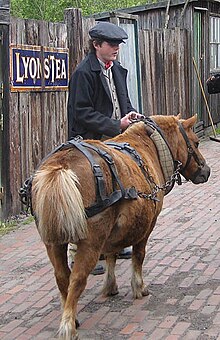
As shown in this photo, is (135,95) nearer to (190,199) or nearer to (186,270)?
(190,199)

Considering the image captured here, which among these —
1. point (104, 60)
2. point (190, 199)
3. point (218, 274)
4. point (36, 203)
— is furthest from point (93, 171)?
point (190, 199)

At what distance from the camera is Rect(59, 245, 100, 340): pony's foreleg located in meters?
4.32

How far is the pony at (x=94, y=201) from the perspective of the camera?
4.15m

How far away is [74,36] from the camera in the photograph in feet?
31.6

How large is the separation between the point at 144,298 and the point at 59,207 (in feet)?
5.98

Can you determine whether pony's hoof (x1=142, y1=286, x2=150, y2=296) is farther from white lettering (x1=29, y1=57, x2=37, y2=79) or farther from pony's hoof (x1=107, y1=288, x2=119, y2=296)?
white lettering (x1=29, y1=57, x2=37, y2=79)

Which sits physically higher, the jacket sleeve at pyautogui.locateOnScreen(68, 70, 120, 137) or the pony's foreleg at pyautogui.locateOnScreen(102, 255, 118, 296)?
the jacket sleeve at pyautogui.locateOnScreen(68, 70, 120, 137)

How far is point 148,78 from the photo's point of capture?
42.8 feet

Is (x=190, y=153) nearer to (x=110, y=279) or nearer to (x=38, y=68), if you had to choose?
(x=110, y=279)

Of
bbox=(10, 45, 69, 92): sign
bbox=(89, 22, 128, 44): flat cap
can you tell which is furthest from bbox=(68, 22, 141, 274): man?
bbox=(10, 45, 69, 92): sign

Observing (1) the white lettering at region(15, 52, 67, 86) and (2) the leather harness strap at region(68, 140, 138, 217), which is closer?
(2) the leather harness strap at region(68, 140, 138, 217)

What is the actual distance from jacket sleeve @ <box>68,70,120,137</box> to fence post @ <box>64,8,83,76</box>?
3.75 metres

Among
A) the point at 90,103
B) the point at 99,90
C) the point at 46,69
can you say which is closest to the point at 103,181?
the point at 90,103

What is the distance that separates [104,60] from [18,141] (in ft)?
9.30
